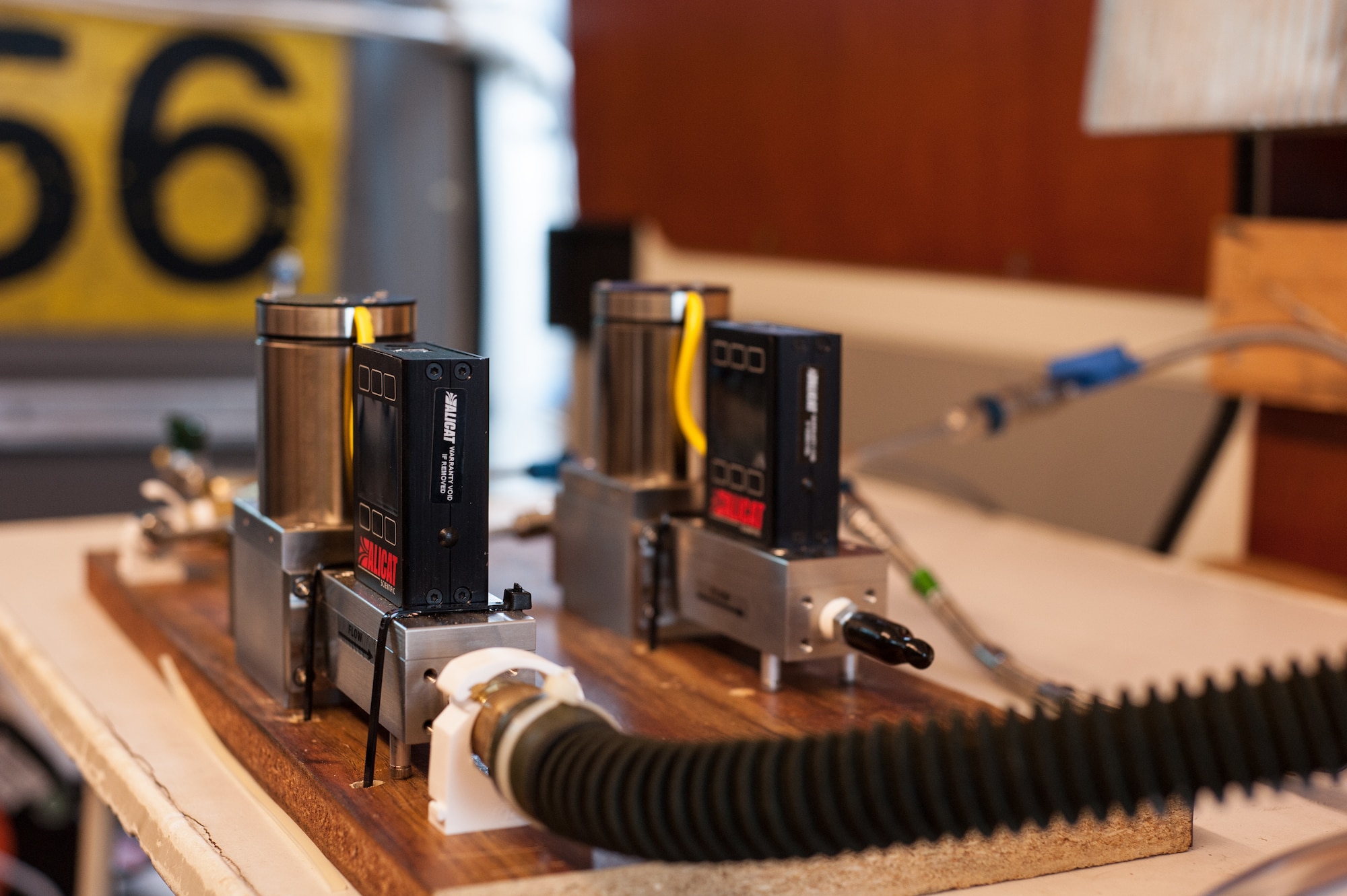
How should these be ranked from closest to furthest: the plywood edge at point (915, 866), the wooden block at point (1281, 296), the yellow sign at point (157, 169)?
the plywood edge at point (915, 866), the wooden block at point (1281, 296), the yellow sign at point (157, 169)

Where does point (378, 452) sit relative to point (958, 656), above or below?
above

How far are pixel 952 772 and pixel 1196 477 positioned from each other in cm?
127

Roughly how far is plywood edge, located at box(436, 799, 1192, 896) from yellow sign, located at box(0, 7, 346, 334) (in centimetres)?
254

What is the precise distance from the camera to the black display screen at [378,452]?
2.48 feet

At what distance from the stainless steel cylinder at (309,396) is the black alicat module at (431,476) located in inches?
4.6

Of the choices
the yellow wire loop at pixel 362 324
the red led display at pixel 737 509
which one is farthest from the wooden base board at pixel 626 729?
the yellow wire loop at pixel 362 324

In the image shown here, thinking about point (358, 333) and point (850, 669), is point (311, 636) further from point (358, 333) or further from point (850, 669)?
point (850, 669)

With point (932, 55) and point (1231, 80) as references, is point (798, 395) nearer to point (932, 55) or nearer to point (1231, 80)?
point (1231, 80)

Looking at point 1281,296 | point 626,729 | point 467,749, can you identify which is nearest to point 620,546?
point 626,729

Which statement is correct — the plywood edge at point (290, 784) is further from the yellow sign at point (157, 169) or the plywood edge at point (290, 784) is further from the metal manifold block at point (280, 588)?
the yellow sign at point (157, 169)

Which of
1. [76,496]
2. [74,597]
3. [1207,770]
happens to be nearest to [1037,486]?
[74,597]

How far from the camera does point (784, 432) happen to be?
881 millimetres

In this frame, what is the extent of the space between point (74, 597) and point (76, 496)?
1.79 metres

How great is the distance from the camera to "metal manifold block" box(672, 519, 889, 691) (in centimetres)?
87
